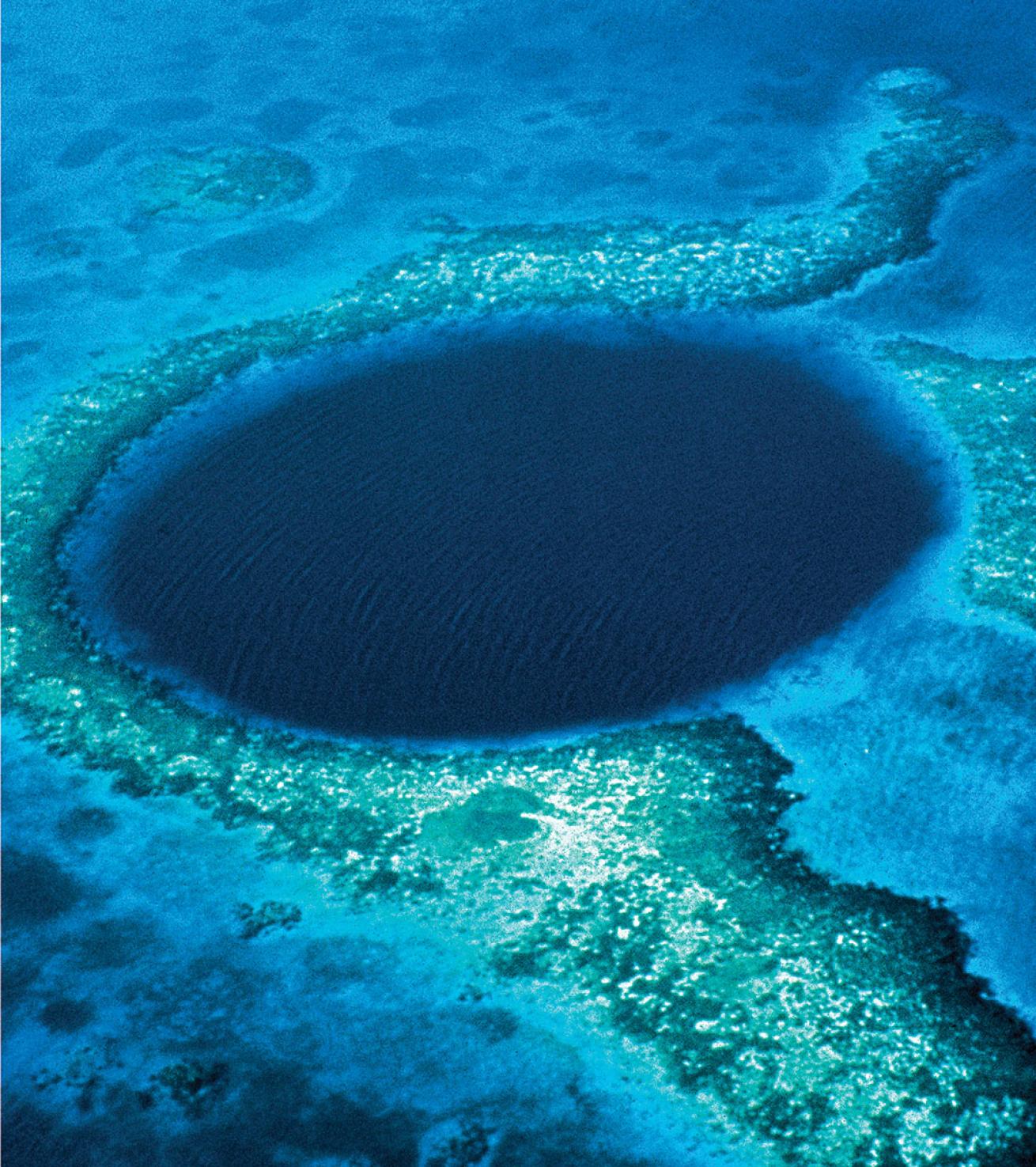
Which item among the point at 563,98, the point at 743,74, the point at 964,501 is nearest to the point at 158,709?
the point at 964,501

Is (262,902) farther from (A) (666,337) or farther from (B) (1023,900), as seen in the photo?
(A) (666,337)

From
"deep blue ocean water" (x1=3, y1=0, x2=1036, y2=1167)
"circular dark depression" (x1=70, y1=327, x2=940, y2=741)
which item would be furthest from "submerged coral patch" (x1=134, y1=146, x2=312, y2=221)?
"circular dark depression" (x1=70, y1=327, x2=940, y2=741)

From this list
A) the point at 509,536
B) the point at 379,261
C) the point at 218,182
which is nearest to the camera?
the point at 509,536

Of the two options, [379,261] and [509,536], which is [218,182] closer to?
[379,261]

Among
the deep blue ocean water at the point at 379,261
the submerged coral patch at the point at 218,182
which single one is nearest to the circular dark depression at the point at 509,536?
the deep blue ocean water at the point at 379,261

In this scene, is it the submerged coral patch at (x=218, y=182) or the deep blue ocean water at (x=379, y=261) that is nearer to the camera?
the deep blue ocean water at (x=379, y=261)

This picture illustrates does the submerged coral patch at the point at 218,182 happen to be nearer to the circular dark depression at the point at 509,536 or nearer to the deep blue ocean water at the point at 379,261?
the deep blue ocean water at the point at 379,261

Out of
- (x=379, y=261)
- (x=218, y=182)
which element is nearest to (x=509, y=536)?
(x=379, y=261)

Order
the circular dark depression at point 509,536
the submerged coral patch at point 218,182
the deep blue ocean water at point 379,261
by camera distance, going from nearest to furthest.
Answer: the deep blue ocean water at point 379,261 → the circular dark depression at point 509,536 → the submerged coral patch at point 218,182
